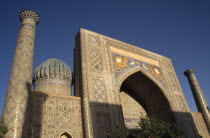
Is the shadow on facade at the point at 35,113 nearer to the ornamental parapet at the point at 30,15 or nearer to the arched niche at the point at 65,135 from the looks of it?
the arched niche at the point at 65,135

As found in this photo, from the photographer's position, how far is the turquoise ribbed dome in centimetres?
873

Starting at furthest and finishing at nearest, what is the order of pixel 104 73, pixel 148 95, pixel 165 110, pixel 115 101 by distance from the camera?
pixel 148 95 → pixel 165 110 → pixel 104 73 → pixel 115 101

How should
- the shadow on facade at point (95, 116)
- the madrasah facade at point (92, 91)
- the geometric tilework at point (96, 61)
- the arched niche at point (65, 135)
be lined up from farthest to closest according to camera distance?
the geometric tilework at point (96, 61), the arched niche at point (65, 135), the shadow on facade at point (95, 116), the madrasah facade at point (92, 91)

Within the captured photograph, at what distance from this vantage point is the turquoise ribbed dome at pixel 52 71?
8.73 m

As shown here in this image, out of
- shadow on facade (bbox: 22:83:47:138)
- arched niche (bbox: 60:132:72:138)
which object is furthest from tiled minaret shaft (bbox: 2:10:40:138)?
arched niche (bbox: 60:132:72:138)

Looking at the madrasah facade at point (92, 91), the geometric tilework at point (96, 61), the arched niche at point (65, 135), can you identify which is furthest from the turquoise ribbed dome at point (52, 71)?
the arched niche at point (65, 135)

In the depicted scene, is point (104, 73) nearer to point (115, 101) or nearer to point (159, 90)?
point (115, 101)

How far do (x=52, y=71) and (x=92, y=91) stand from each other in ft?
10.8

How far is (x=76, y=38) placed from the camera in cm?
762

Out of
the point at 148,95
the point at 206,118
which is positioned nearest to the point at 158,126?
the point at 148,95

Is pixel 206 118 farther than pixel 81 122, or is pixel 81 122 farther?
pixel 206 118

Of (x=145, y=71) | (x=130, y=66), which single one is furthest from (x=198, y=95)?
(x=130, y=66)

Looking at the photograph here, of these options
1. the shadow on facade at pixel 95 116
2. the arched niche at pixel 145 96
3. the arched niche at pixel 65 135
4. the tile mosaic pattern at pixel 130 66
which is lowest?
the arched niche at pixel 65 135

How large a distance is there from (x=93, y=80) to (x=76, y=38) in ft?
6.67
